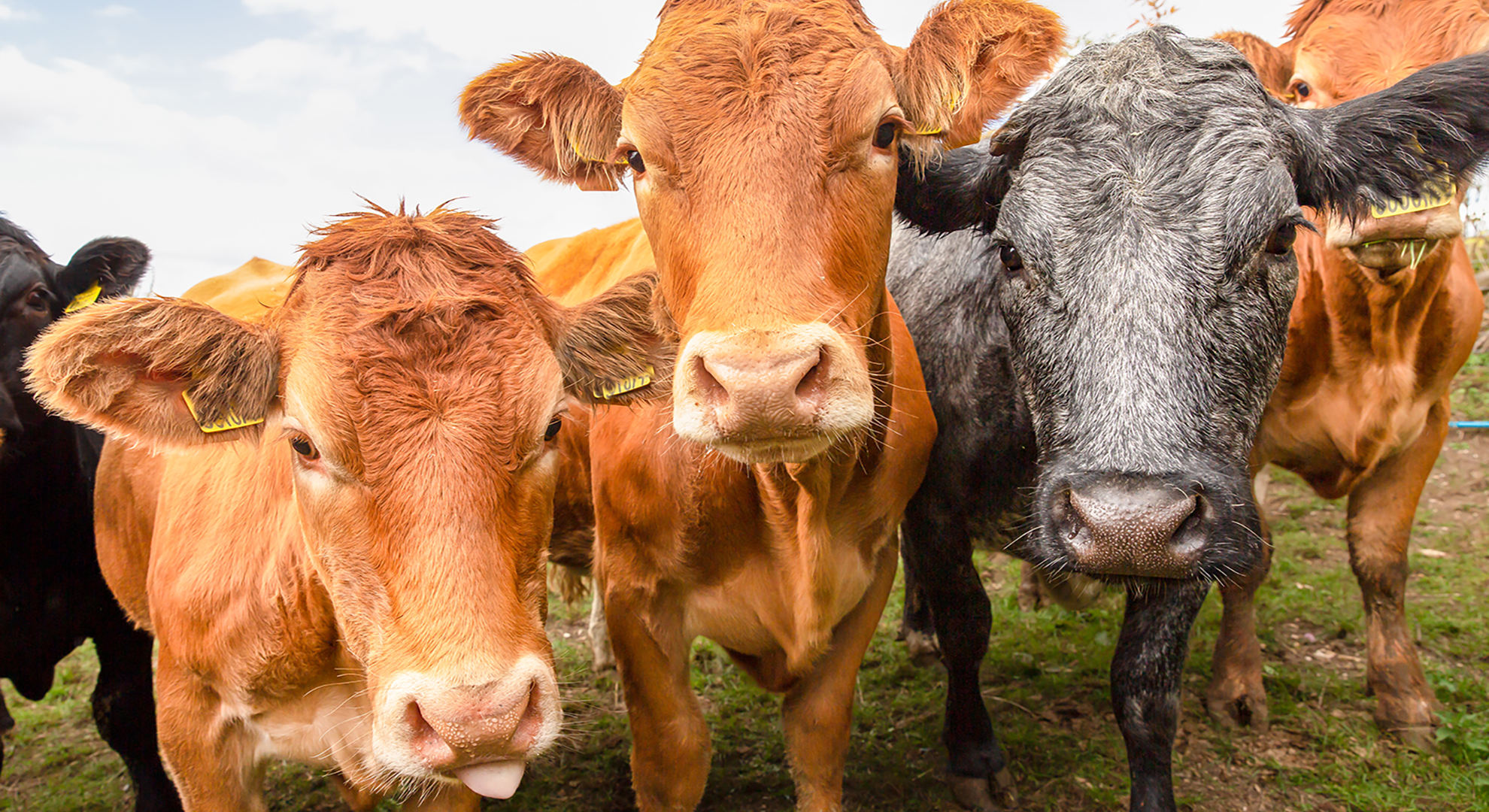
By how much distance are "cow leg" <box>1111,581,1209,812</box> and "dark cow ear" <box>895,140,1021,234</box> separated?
1555 millimetres

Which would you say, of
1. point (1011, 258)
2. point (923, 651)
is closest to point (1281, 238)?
point (1011, 258)

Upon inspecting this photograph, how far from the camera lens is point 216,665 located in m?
2.91

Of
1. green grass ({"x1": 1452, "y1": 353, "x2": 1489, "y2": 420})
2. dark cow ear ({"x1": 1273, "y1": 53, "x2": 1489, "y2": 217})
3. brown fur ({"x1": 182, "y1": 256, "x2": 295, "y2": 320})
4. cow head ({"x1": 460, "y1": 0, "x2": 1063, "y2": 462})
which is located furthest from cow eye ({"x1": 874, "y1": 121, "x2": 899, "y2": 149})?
green grass ({"x1": 1452, "y1": 353, "x2": 1489, "y2": 420})

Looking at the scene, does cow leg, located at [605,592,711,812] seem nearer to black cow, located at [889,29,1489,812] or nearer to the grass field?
the grass field

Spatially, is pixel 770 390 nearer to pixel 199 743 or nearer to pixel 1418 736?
pixel 199 743

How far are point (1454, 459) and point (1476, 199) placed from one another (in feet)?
6.62

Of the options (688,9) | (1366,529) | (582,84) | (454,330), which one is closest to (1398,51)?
(1366,529)

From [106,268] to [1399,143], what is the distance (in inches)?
219

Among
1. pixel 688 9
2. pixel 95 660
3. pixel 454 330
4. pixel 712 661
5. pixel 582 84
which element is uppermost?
pixel 688 9

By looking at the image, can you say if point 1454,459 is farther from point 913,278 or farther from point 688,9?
point 688,9

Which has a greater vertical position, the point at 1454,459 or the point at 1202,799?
the point at 1454,459

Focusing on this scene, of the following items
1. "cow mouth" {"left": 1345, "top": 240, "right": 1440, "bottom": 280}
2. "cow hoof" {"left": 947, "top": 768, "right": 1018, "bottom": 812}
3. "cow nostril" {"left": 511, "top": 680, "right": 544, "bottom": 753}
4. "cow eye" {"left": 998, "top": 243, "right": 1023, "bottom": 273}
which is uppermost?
"cow mouth" {"left": 1345, "top": 240, "right": 1440, "bottom": 280}

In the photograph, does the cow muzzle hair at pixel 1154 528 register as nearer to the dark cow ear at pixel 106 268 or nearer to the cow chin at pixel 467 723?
the cow chin at pixel 467 723

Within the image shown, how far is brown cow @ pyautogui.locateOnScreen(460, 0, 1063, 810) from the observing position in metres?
2.34
